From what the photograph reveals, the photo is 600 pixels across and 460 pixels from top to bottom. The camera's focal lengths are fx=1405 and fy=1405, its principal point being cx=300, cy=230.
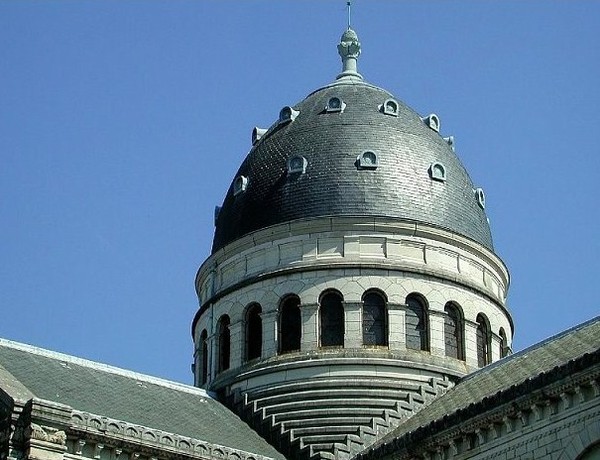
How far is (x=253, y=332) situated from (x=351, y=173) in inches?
251

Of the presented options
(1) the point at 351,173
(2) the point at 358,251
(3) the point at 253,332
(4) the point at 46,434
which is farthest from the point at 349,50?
(4) the point at 46,434

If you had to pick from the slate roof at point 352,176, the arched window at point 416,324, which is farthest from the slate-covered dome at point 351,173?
the arched window at point 416,324

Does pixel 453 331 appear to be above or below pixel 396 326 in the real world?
above

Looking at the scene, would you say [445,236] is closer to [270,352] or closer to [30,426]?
[270,352]

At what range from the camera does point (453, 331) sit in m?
46.8

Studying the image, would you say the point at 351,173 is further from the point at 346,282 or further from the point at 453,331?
the point at 453,331

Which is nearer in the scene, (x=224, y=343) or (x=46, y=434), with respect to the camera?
(x=46, y=434)

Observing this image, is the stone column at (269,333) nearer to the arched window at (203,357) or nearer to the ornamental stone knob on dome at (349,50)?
the arched window at (203,357)

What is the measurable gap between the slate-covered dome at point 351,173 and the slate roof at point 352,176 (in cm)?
3

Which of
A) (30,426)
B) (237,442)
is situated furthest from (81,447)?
(237,442)

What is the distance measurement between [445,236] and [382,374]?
18.4ft

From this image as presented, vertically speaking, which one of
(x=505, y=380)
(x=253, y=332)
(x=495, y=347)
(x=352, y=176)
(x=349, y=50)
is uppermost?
(x=349, y=50)

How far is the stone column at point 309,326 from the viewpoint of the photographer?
45.8 meters

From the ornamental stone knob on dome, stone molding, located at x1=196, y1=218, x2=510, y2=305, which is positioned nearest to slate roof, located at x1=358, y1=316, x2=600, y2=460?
stone molding, located at x1=196, y1=218, x2=510, y2=305
